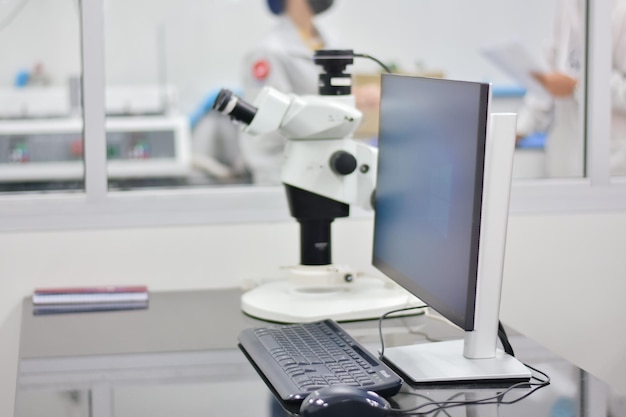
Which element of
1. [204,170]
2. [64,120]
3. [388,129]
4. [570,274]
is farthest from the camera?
[204,170]

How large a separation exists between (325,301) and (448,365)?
16.5 inches

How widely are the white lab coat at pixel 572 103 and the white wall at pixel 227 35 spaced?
1.67 meters

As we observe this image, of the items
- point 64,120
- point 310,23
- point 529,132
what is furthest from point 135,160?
point 529,132

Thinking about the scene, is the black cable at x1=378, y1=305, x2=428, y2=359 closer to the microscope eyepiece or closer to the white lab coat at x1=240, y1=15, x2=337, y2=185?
the microscope eyepiece

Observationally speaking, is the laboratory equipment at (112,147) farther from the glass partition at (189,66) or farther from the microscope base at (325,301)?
the microscope base at (325,301)

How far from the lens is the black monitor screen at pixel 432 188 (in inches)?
41.7

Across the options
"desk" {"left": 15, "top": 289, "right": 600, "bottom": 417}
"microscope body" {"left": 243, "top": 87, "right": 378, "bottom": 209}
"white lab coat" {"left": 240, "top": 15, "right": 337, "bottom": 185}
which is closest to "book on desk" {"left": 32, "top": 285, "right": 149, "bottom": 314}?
"desk" {"left": 15, "top": 289, "right": 600, "bottom": 417}

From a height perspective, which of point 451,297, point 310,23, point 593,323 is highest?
point 310,23

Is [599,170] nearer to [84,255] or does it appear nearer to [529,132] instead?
[529,132]

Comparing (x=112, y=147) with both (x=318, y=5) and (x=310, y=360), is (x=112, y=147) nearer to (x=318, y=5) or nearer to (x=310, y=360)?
(x=318, y=5)

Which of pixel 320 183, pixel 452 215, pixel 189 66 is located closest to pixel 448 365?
pixel 452 215

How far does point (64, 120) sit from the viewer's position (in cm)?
329

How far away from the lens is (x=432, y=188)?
119 centimetres

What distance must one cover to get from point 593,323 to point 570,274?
0.13 m
